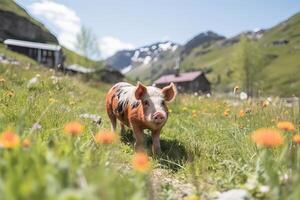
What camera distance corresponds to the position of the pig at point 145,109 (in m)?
6.48

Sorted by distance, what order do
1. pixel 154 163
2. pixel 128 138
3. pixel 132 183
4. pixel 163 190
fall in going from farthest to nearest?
pixel 128 138 < pixel 154 163 < pixel 163 190 < pixel 132 183

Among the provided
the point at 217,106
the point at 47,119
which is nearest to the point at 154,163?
the point at 47,119

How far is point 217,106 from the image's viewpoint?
561 inches

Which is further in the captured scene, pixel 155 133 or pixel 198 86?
pixel 198 86

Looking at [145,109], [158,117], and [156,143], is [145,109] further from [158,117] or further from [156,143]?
[156,143]

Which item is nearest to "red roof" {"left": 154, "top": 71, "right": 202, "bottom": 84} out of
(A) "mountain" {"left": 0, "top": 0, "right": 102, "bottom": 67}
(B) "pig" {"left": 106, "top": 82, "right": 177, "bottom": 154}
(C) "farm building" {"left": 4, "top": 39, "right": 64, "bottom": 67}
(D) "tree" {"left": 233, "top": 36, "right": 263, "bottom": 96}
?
(D) "tree" {"left": 233, "top": 36, "right": 263, "bottom": 96}

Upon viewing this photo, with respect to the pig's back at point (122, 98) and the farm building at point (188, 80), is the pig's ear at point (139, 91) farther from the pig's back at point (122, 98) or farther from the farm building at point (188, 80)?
the farm building at point (188, 80)

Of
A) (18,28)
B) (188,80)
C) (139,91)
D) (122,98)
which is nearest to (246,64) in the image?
(188,80)

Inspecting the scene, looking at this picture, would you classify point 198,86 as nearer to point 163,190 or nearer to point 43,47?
point 43,47

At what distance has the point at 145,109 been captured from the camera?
665cm

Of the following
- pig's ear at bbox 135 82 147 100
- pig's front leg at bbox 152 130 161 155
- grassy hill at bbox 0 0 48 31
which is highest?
grassy hill at bbox 0 0 48 31

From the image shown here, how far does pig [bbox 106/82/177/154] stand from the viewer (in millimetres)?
6484

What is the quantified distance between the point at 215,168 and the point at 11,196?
395 centimetres

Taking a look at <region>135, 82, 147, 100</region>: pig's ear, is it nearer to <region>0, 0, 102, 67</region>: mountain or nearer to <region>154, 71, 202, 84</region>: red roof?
<region>0, 0, 102, 67</region>: mountain
